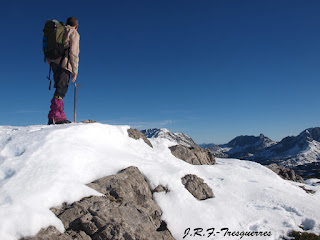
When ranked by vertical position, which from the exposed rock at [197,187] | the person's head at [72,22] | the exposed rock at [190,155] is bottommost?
the exposed rock at [197,187]

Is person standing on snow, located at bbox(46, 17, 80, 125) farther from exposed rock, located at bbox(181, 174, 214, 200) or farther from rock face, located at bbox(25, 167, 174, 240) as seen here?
exposed rock, located at bbox(181, 174, 214, 200)

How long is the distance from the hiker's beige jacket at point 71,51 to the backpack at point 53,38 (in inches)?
11.1

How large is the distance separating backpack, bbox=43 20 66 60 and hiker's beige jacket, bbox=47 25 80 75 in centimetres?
28

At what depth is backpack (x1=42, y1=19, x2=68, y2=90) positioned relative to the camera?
12617mm

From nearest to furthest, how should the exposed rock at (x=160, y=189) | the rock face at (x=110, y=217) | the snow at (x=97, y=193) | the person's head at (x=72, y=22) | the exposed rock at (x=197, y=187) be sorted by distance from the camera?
the snow at (x=97, y=193) → the rock face at (x=110, y=217) → the exposed rock at (x=160, y=189) → the exposed rock at (x=197, y=187) → the person's head at (x=72, y=22)

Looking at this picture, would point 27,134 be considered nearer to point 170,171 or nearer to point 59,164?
point 59,164

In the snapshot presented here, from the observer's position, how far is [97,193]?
28.4 ft

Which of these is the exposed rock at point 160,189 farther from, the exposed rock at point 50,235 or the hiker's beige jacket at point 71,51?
the hiker's beige jacket at point 71,51

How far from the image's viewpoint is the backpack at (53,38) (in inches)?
497

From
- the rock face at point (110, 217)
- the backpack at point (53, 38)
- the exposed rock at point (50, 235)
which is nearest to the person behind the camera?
the exposed rock at point (50, 235)

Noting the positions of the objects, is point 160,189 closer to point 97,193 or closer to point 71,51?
point 97,193

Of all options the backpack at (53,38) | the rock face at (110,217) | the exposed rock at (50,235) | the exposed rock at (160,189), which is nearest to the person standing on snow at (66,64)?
the backpack at (53,38)

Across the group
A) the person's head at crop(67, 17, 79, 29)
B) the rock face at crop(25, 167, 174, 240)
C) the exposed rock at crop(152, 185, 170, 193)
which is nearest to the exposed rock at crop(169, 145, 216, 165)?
the exposed rock at crop(152, 185, 170, 193)

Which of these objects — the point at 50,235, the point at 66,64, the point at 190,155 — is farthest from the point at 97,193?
the point at 190,155
